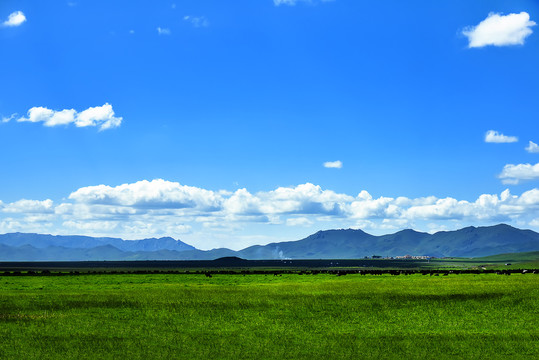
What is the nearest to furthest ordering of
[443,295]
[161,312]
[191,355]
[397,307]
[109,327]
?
[191,355] < [109,327] < [161,312] < [397,307] < [443,295]

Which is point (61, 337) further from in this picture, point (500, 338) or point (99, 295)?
point (500, 338)

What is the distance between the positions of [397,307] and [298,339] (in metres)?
17.6

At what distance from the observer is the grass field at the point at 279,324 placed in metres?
31.3

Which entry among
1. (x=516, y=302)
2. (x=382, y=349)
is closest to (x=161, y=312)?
(x=382, y=349)

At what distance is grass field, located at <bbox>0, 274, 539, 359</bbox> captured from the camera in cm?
3130

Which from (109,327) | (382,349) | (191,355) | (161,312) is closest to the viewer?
(191,355)

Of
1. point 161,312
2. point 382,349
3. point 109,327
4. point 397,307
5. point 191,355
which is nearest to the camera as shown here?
point 191,355

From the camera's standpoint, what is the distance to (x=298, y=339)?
35.1m

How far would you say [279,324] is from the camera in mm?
41031

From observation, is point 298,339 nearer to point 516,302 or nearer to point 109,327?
point 109,327

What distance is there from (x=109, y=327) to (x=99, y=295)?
68.9ft

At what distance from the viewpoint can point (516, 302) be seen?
50.8 meters

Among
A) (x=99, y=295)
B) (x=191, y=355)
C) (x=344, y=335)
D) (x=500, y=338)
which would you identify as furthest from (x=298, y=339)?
(x=99, y=295)

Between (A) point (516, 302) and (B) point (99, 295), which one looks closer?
(A) point (516, 302)
